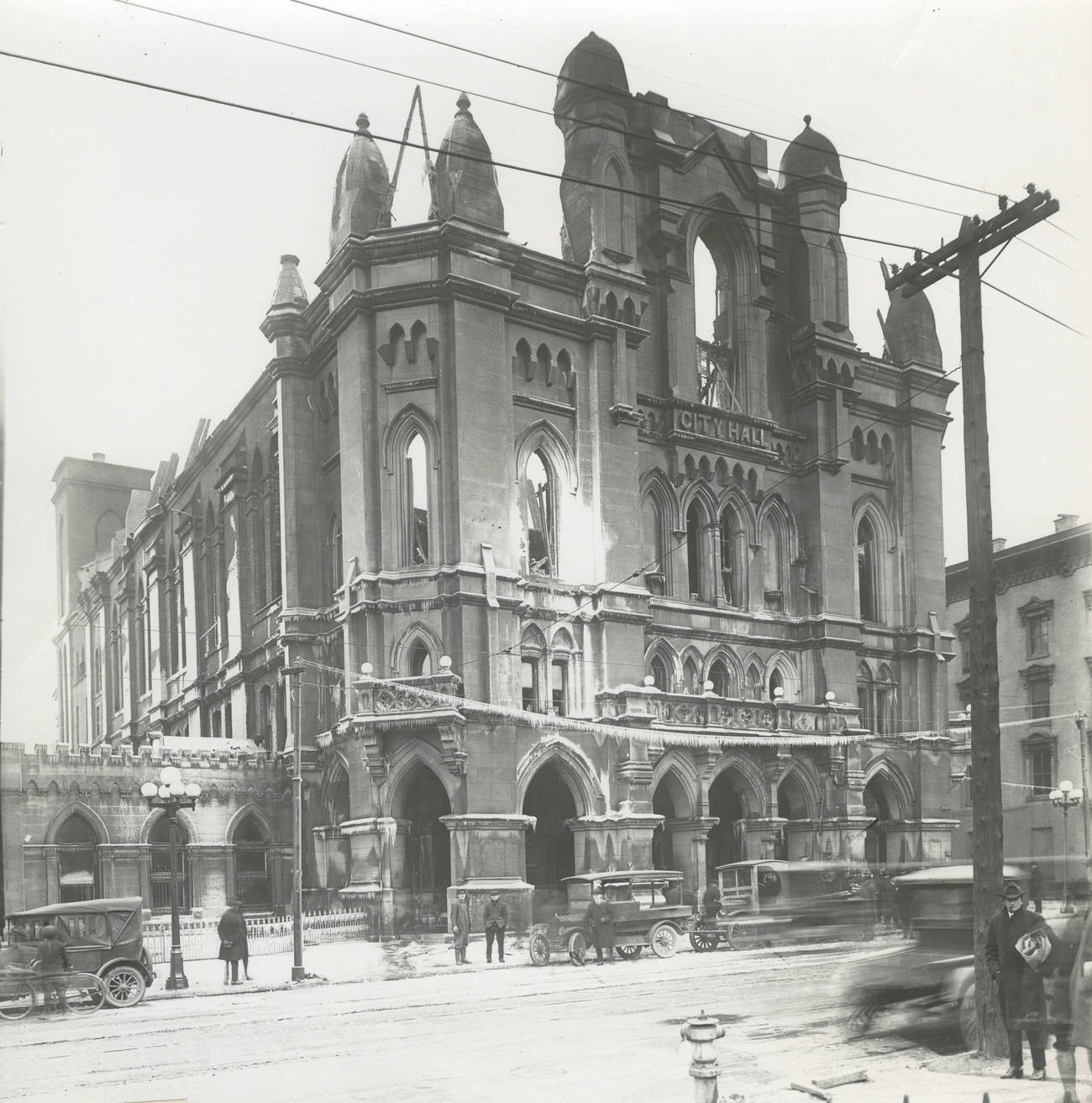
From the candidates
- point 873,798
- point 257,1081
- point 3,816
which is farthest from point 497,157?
point 873,798

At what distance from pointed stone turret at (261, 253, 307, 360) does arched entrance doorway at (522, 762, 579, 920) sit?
9.00 metres

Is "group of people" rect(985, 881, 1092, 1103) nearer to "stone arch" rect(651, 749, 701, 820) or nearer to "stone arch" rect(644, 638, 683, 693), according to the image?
"stone arch" rect(651, 749, 701, 820)

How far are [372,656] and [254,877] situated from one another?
232 inches

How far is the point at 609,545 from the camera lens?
21859 mm

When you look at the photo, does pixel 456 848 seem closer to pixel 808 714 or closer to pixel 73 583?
pixel 808 714

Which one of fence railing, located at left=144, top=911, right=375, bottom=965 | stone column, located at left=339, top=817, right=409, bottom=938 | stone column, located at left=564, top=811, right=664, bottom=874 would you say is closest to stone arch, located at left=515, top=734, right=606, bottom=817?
stone column, located at left=564, top=811, right=664, bottom=874

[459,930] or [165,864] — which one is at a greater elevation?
[165,864]

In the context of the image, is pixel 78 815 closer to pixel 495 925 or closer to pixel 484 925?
pixel 495 925

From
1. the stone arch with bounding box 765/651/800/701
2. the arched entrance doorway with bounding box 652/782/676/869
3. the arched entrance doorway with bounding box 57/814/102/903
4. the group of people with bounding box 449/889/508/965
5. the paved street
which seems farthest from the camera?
the stone arch with bounding box 765/651/800/701

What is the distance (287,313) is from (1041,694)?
13812mm

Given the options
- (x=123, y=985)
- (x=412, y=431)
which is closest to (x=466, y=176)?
(x=412, y=431)

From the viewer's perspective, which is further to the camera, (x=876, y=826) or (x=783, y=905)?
(x=876, y=826)

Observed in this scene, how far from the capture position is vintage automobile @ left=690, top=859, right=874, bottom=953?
19238 millimetres

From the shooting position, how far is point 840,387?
22.3 metres
